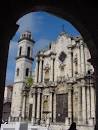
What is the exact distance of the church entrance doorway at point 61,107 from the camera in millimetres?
28422

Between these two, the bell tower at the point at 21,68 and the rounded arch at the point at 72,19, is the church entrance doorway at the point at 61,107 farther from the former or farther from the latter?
the rounded arch at the point at 72,19

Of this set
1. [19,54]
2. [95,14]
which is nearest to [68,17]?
[95,14]

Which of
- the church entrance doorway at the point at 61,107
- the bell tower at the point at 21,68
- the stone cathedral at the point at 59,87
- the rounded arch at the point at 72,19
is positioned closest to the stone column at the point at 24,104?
the stone cathedral at the point at 59,87

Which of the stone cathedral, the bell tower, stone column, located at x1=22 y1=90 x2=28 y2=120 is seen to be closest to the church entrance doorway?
the stone cathedral

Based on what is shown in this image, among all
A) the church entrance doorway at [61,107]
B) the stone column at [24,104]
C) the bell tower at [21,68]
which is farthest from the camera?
the bell tower at [21,68]

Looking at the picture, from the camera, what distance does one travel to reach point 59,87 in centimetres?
2962

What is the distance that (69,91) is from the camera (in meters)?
28.2

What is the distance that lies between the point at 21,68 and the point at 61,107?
1026 centimetres

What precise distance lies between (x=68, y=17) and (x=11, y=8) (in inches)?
77.7

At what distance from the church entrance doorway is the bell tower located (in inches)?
265

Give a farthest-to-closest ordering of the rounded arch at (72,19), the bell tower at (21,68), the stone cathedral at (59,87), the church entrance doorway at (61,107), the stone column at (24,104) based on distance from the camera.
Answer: the bell tower at (21,68) < the stone column at (24,104) < the church entrance doorway at (61,107) < the stone cathedral at (59,87) < the rounded arch at (72,19)

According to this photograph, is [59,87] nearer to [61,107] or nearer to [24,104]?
[61,107]

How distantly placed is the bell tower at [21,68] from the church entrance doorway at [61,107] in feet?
22.1

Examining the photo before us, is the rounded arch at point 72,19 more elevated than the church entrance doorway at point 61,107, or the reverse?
the rounded arch at point 72,19
